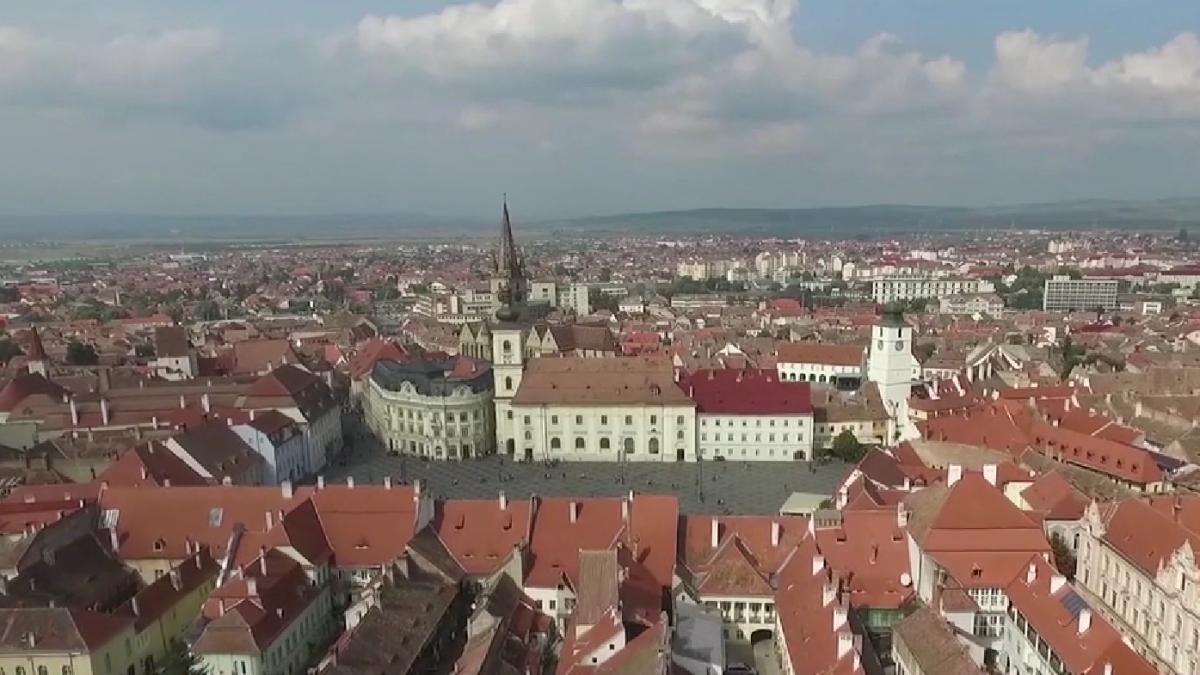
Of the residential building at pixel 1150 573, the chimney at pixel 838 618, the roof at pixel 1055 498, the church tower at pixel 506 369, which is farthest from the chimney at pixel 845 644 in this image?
the church tower at pixel 506 369

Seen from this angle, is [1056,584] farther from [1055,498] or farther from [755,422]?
[755,422]

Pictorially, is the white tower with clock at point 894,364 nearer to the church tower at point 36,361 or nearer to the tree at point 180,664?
the tree at point 180,664

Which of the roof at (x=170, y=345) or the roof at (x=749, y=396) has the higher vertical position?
the roof at (x=170, y=345)

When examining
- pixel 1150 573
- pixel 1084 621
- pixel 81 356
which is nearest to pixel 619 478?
pixel 1150 573

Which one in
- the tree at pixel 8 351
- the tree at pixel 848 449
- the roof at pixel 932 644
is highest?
the roof at pixel 932 644

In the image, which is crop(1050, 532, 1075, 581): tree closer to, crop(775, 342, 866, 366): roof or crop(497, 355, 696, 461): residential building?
crop(497, 355, 696, 461): residential building

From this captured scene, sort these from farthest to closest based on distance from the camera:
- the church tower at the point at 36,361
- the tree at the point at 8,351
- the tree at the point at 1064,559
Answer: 1. the tree at the point at 8,351
2. the church tower at the point at 36,361
3. the tree at the point at 1064,559

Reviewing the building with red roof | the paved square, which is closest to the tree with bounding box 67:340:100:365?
the paved square
